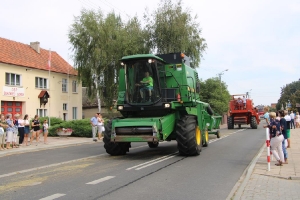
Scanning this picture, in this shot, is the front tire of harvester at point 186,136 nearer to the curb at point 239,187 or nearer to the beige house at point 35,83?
the curb at point 239,187

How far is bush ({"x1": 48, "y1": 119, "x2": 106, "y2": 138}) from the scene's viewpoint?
958 inches

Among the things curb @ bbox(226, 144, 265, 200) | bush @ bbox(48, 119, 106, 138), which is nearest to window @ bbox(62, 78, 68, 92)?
bush @ bbox(48, 119, 106, 138)

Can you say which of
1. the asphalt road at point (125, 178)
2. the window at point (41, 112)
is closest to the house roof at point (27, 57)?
the window at point (41, 112)

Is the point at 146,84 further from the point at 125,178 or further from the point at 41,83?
the point at 41,83

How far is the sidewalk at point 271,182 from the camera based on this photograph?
6.49 metres

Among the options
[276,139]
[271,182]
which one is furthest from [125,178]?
[276,139]

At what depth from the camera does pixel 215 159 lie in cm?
1148

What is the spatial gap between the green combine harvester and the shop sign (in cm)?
1806

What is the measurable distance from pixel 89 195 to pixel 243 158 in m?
7.03

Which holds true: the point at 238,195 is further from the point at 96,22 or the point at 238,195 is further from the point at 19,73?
the point at 96,22

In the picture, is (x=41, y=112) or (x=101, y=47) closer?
(x=41, y=112)

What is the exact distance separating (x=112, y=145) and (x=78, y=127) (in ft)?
42.6

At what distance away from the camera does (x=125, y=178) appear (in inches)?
321

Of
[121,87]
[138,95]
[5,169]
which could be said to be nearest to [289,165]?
[138,95]
